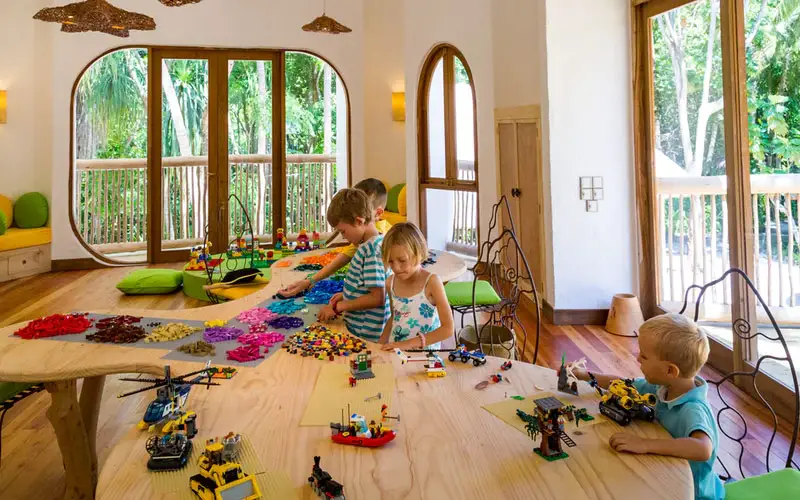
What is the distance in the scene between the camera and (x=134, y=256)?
8102 millimetres

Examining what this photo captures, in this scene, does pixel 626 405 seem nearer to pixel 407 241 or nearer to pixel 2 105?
pixel 407 241

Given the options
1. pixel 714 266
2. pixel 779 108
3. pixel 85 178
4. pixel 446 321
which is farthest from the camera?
pixel 85 178

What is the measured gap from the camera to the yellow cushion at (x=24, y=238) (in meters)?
6.55

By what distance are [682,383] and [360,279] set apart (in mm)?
1359

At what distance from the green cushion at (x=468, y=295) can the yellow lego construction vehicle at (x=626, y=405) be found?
6.93 ft

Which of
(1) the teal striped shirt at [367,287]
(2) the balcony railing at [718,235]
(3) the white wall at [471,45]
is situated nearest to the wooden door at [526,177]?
(3) the white wall at [471,45]

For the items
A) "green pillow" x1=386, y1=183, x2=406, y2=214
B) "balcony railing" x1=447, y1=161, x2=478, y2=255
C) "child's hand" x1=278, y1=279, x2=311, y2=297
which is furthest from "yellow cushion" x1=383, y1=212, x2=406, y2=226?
"child's hand" x1=278, y1=279, x2=311, y2=297

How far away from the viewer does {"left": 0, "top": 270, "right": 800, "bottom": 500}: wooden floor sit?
2.55 meters

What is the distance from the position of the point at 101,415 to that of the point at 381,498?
2.61m

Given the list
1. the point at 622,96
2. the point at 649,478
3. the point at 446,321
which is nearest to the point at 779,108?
the point at 622,96

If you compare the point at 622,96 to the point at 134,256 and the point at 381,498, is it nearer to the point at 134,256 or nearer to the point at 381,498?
the point at 381,498

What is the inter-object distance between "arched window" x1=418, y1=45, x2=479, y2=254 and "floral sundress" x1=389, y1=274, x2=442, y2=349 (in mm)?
4242

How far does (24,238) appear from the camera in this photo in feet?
22.3

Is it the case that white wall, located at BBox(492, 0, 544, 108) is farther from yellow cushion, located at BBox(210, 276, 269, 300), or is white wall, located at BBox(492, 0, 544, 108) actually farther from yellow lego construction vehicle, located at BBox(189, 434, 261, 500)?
yellow lego construction vehicle, located at BBox(189, 434, 261, 500)
